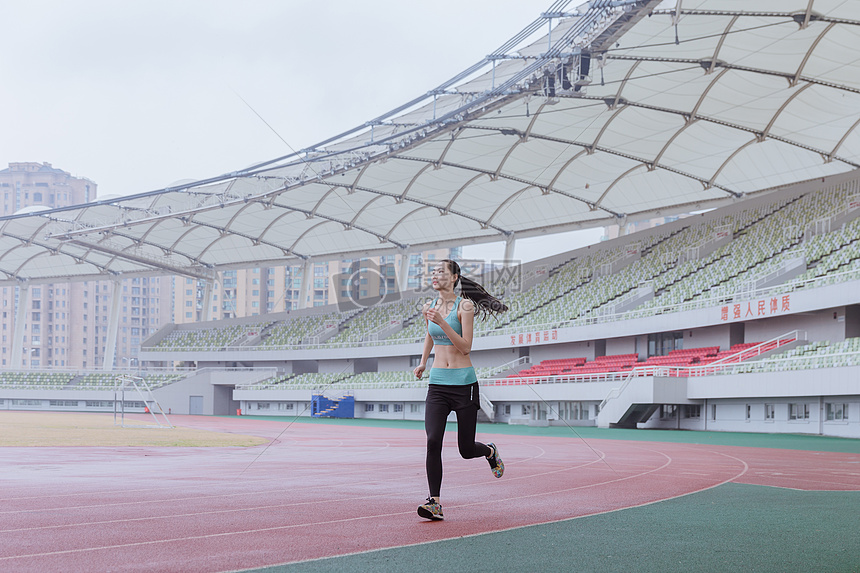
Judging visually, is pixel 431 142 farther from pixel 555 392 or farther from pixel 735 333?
pixel 735 333

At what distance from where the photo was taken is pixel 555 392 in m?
38.5

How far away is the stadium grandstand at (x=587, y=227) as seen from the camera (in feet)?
94.4

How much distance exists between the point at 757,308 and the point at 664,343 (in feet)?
27.4

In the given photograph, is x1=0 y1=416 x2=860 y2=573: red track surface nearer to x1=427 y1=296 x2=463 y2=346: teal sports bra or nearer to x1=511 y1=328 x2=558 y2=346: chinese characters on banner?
x1=427 y1=296 x2=463 y2=346: teal sports bra

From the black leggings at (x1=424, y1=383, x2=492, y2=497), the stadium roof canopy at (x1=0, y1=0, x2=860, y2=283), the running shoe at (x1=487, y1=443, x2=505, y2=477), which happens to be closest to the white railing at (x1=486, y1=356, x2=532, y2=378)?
the stadium roof canopy at (x1=0, y1=0, x2=860, y2=283)

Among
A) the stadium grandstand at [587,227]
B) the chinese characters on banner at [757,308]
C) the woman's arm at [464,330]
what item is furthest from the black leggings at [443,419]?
the chinese characters on banner at [757,308]

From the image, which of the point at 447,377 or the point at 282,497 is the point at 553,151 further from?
the point at 447,377

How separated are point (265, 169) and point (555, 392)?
17.8 metres

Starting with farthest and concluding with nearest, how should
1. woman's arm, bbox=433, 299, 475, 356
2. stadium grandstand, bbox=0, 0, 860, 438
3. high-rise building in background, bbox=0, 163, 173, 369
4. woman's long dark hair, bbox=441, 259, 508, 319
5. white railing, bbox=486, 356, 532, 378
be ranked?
high-rise building in background, bbox=0, 163, 173, 369 < white railing, bbox=486, 356, 532, 378 < stadium grandstand, bbox=0, 0, 860, 438 < woman's long dark hair, bbox=441, 259, 508, 319 < woman's arm, bbox=433, 299, 475, 356

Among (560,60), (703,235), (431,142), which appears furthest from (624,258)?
(560,60)

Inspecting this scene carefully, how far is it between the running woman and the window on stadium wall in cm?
3472

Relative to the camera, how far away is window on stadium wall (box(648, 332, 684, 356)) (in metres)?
40.2

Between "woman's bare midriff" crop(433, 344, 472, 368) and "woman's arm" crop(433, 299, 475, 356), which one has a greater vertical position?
"woman's arm" crop(433, 299, 475, 356)

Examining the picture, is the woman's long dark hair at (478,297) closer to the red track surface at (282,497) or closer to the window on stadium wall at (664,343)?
the red track surface at (282,497)
